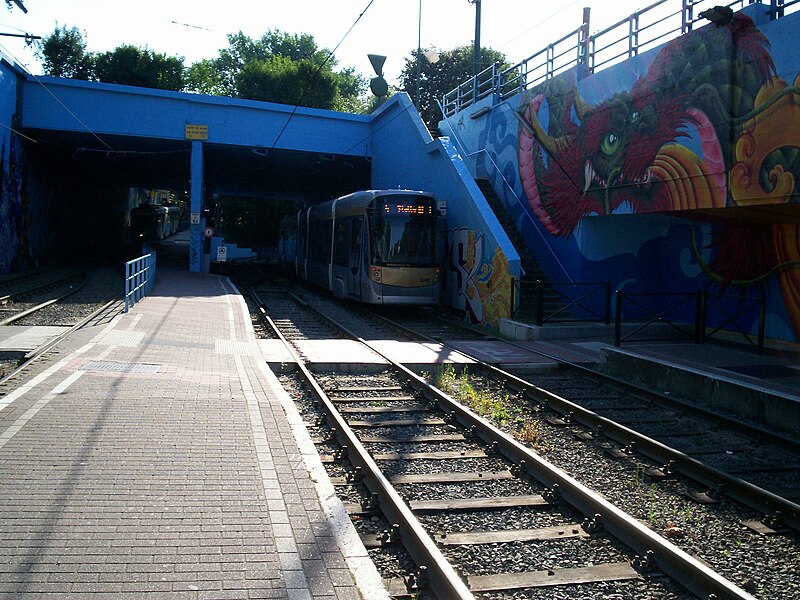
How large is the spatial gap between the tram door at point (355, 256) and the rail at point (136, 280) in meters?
5.58

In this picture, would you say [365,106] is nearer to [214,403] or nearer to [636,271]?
[636,271]

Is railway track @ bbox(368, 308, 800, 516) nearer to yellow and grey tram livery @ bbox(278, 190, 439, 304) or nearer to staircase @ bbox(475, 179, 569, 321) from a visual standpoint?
staircase @ bbox(475, 179, 569, 321)

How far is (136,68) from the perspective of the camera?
52156 mm

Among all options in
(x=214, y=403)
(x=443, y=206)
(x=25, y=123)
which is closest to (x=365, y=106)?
(x=25, y=123)

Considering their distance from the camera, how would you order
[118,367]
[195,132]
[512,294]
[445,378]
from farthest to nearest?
[195,132], [512,294], [445,378], [118,367]

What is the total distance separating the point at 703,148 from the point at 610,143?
3258 mm

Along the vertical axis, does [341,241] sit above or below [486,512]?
above

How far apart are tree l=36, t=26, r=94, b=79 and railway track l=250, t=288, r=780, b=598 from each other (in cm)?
5654

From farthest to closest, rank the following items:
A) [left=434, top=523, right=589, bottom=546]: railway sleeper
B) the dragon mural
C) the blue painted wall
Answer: the blue painted wall < the dragon mural < [left=434, top=523, right=589, bottom=546]: railway sleeper

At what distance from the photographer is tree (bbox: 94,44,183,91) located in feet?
171

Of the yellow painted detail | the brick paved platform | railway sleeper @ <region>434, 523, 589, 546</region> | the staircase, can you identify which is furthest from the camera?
the yellow painted detail

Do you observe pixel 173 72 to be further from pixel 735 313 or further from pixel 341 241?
pixel 735 313

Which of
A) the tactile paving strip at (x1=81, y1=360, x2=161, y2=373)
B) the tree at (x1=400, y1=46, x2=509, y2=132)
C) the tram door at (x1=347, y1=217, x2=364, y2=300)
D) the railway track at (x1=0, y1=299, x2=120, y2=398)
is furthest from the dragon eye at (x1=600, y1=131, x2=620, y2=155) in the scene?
the tree at (x1=400, y1=46, x2=509, y2=132)

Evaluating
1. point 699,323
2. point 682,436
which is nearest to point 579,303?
point 699,323
